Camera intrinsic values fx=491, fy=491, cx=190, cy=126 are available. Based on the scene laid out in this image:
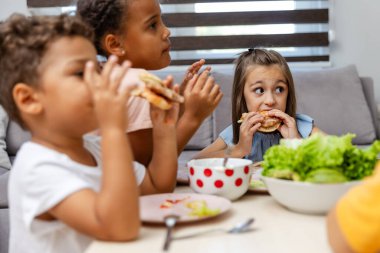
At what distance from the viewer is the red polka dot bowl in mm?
1036

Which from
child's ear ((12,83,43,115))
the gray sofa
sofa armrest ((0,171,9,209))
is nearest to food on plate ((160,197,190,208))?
child's ear ((12,83,43,115))

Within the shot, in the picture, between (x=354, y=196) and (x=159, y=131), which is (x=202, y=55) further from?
(x=354, y=196)

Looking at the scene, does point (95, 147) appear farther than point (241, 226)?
Yes

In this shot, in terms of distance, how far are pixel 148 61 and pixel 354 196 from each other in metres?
0.99

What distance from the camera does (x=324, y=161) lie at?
886 millimetres

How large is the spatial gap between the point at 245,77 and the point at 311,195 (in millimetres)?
1315

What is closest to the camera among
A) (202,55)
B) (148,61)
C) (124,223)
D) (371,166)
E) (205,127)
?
(124,223)

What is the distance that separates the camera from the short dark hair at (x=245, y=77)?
6.95ft

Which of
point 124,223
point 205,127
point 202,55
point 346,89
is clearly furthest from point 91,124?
point 202,55

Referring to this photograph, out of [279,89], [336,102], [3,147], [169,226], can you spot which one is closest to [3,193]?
[3,147]

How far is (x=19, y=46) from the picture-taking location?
973 millimetres

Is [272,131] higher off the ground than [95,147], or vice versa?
[95,147]

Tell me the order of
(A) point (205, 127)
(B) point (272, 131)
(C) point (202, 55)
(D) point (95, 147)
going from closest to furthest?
(D) point (95, 147) → (B) point (272, 131) → (A) point (205, 127) → (C) point (202, 55)

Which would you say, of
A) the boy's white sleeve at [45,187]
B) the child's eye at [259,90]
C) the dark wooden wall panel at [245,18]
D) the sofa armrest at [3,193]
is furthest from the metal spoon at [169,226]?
the dark wooden wall panel at [245,18]
